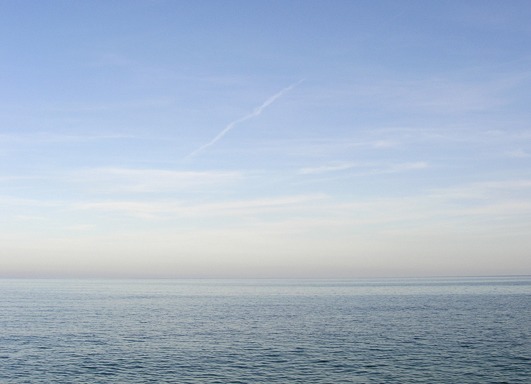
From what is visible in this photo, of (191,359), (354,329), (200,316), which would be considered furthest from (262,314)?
(191,359)

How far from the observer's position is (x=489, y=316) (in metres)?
125

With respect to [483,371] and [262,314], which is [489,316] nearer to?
[262,314]

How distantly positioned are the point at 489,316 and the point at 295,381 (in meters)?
83.6

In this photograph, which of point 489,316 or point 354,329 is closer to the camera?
point 354,329

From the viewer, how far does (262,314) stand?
135m

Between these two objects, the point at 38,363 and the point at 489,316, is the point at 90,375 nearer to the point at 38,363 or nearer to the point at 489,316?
the point at 38,363

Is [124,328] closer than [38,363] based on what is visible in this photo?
No

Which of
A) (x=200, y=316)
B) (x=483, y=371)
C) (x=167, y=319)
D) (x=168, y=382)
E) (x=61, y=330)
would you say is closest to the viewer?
(x=168, y=382)

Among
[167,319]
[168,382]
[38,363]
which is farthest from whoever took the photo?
[167,319]

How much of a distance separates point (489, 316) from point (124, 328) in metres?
85.4

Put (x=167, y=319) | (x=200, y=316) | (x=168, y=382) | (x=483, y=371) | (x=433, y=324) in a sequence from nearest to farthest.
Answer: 1. (x=168, y=382)
2. (x=483, y=371)
3. (x=433, y=324)
4. (x=167, y=319)
5. (x=200, y=316)

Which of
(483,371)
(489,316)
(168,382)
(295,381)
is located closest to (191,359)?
(168,382)

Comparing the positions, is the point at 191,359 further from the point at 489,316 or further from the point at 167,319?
the point at 489,316

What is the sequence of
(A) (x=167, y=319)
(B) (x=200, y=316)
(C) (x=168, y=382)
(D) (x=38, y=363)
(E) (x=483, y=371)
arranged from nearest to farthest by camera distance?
(C) (x=168, y=382)
(E) (x=483, y=371)
(D) (x=38, y=363)
(A) (x=167, y=319)
(B) (x=200, y=316)
